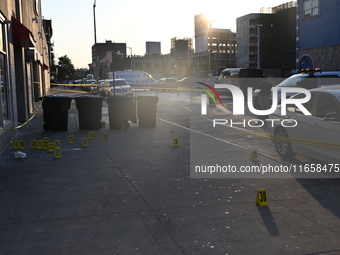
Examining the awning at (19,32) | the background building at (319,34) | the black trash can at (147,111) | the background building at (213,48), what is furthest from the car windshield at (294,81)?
the background building at (213,48)

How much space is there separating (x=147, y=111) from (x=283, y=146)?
25.3 ft

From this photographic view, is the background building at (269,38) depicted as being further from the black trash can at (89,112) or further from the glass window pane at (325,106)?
the glass window pane at (325,106)

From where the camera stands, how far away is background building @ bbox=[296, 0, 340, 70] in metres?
37.5

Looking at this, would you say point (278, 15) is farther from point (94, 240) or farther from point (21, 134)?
point (94, 240)

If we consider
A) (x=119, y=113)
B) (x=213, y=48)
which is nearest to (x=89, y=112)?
(x=119, y=113)

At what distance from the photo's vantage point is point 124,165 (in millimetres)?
9531

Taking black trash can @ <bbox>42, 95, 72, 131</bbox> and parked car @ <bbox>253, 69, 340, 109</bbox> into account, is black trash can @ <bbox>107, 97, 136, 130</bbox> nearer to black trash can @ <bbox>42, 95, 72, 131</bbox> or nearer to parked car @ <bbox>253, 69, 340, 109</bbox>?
black trash can @ <bbox>42, 95, 72, 131</bbox>

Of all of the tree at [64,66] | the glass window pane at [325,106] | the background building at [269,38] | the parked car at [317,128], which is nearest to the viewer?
the parked car at [317,128]

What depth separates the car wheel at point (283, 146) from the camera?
9.65 m

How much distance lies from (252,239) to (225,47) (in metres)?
154

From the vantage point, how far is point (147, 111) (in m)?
16.7

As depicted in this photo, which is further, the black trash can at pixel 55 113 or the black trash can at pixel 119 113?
the black trash can at pixel 119 113

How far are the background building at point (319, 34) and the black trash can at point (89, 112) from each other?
27.5 m

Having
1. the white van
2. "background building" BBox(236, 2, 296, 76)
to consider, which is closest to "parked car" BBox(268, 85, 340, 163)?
the white van
